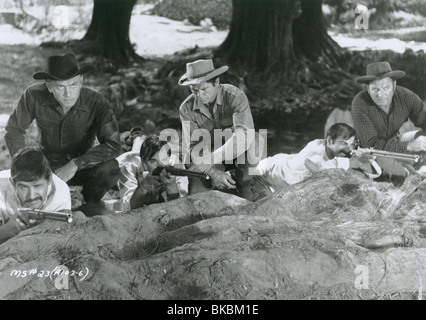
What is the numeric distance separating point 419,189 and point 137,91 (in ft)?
8.22

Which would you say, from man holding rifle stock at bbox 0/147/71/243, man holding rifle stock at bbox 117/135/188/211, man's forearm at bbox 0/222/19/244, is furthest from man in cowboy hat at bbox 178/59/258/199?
man's forearm at bbox 0/222/19/244

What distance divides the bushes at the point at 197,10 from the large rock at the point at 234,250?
1444 mm

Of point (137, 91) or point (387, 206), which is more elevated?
point (137, 91)

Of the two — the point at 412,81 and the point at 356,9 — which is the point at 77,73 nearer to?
the point at 356,9

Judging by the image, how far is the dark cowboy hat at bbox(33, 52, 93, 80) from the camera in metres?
5.49

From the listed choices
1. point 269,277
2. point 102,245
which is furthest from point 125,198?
point 269,277

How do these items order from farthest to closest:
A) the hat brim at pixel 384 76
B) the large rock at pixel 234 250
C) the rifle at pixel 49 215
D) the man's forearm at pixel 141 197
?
the hat brim at pixel 384 76 < the man's forearm at pixel 141 197 < the rifle at pixel 49 215 < the large rock at pixel 234 250

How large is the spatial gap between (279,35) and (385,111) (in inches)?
43.8

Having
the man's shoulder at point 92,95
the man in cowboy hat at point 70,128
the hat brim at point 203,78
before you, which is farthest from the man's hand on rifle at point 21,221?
the hat brim at point 203,78

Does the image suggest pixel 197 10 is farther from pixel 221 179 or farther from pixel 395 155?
pixel 395 155

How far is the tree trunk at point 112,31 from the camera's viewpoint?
5.63m

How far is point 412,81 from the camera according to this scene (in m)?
5.80

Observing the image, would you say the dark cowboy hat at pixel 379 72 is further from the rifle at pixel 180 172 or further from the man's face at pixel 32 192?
the man's face at pixel 32 192
